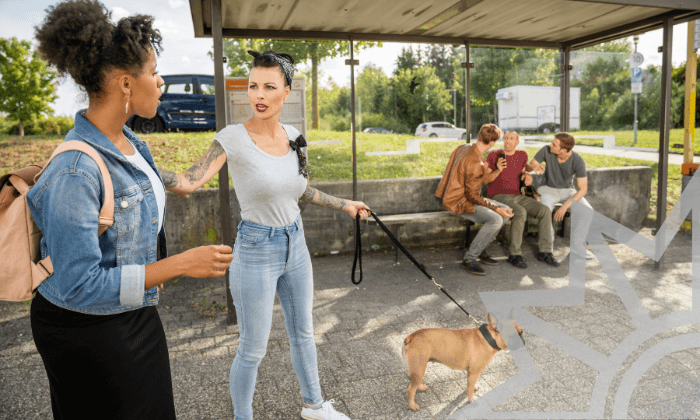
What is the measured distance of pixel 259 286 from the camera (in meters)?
2.41

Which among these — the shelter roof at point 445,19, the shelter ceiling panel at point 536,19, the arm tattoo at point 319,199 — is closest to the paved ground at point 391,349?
the arm tattoo at point 319,199

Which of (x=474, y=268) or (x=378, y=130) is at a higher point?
(x=378, y=130)

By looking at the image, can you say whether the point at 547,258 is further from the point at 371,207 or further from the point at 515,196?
the point at 371,207

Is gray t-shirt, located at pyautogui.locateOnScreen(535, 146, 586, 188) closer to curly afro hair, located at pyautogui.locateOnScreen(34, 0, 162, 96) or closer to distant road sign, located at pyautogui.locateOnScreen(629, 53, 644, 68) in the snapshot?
distant road sign, located at pyautogui.locateOnScreen(629, 53, 644, 68)

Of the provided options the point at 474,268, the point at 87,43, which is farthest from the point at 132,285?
the point at 474,268

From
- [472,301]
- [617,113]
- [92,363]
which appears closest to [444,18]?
[472,301]

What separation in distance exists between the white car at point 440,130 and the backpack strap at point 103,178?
6516mm

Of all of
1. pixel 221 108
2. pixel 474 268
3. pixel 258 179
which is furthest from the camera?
pixel 474 268

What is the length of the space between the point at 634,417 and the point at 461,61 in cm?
547

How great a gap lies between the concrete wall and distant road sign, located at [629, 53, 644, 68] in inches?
148

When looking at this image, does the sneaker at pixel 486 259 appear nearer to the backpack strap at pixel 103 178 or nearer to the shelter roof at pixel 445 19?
the shelter roof at pixel 445 19

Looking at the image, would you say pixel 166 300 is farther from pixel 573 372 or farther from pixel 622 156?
pixel 622 156

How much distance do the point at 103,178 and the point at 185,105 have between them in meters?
12.0

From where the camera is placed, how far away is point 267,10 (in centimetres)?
517
